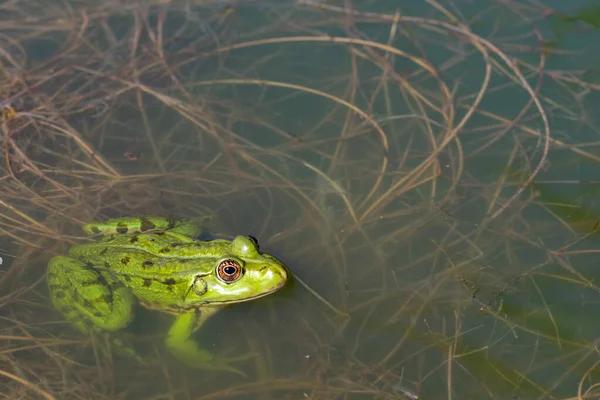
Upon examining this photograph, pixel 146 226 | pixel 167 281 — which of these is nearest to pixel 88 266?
pixel 146 226

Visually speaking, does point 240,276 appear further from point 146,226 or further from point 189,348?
point 146,226

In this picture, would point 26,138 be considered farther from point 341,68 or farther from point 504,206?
point 504,206

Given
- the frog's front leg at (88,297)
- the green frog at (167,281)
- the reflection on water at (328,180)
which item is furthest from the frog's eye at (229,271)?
the frog's front leg at (88,297)

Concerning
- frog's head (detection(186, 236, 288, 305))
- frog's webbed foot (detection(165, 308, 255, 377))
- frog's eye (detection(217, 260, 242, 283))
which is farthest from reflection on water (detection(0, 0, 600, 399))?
frog's eye (detection(217, 260, 242, 283))

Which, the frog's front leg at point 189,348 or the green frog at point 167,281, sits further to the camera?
the frog's front leg at point 189,348

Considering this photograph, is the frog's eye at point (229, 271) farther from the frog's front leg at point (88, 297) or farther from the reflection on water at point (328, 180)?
the frog's front leg at point (88, 297)

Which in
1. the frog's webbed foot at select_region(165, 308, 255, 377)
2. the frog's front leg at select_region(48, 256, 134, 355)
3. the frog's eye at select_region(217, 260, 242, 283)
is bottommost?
the frog's webbed foot at select_region(165, 308, 255, 377)

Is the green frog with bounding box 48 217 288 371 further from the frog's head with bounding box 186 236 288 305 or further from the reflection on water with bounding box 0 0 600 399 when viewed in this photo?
the reflection on water with bounding box 0 0 600 399

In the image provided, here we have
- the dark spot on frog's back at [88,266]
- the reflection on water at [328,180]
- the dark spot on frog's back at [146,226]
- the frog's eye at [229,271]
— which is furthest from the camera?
the dark spot on frog's back at [146,226]
